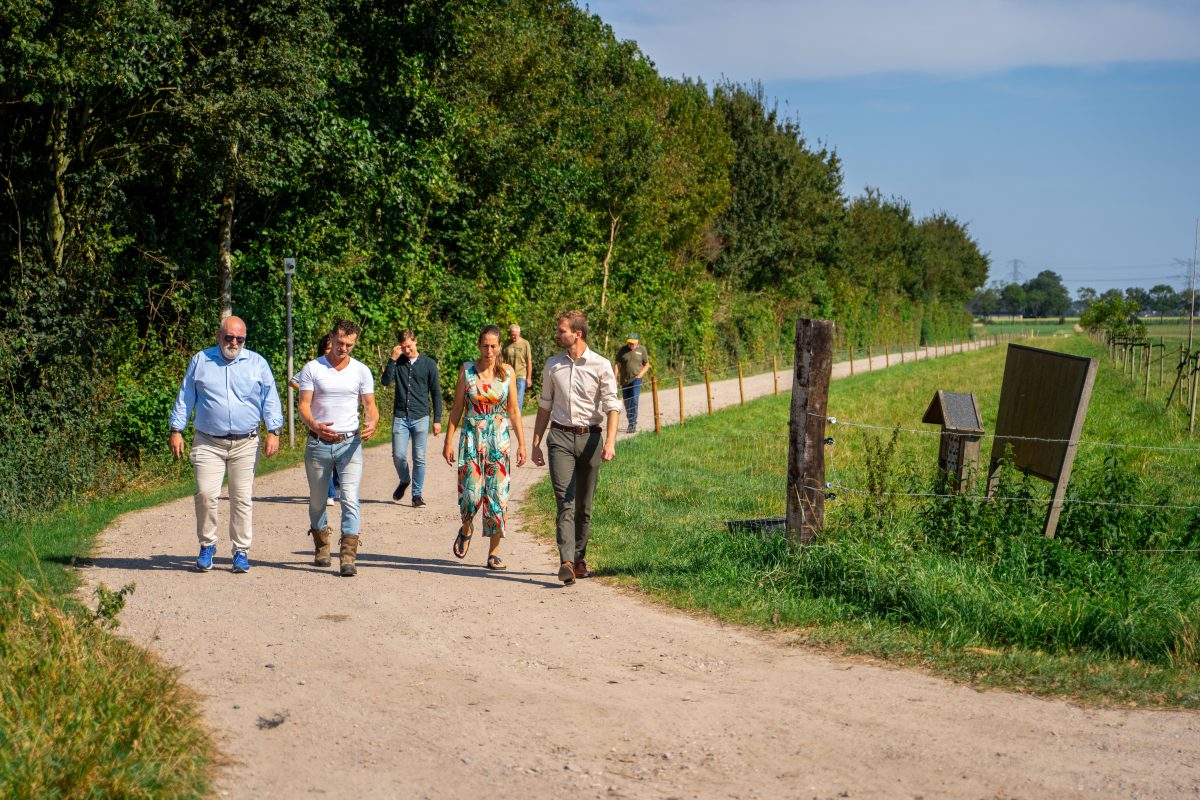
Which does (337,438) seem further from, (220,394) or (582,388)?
(582,388)

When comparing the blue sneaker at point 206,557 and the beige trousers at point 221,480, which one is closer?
the beige trousers at point 221,480

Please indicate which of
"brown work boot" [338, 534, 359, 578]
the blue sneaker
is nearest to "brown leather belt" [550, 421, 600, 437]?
"brown work boot" [338, 534, 359, 578]

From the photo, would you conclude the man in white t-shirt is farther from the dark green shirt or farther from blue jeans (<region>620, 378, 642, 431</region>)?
blue jeans (<region>620, 378, 642, 431</region>)

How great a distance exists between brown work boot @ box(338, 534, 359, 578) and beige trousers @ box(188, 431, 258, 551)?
760 millimetres

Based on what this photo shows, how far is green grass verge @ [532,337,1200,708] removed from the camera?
6789 millimetres

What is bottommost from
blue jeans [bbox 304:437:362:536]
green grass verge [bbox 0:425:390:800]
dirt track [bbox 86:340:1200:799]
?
dirt track [bbox 86:340:1200:799]

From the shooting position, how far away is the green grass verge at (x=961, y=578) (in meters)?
6.79

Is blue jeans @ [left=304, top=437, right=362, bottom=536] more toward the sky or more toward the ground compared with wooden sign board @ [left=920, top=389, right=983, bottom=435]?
more toward the ground

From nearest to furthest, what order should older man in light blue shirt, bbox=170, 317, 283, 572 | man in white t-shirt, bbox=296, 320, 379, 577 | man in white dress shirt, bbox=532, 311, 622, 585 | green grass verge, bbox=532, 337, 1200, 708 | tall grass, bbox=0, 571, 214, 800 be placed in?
tall grass, bbox=0, 571, 214, 800, green grass verge, bbox=532, 337, 1200, 708, man in white dress shirt, bbox=532, 311, 622, 585, older man in light blue shirt, bbox=170, 317, 283, 572, man in white t-shirt, bbox=296, 320, 379, 577

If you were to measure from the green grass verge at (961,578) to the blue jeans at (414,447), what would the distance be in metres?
1.54

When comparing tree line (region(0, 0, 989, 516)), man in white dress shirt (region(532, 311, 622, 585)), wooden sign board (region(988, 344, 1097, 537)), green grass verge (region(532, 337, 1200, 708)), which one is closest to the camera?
green grass verge (region(532, 337, 1200, 708))

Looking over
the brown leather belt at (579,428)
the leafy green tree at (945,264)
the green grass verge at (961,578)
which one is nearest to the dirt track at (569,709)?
the green grass verge at (961,578)

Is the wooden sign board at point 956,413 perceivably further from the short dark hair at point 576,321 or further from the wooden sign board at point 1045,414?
the short dark hair at point 576,321

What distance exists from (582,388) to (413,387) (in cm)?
408
